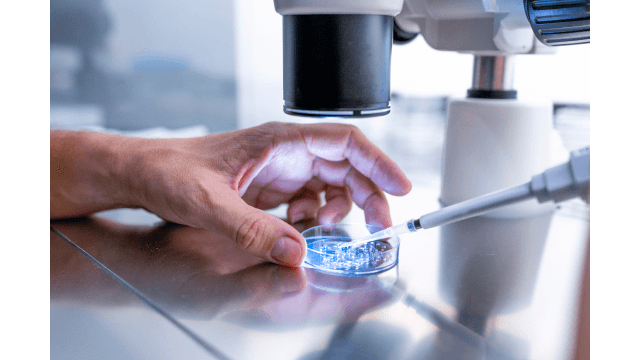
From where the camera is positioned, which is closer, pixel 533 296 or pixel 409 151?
pixel 533 296

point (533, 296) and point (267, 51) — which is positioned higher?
point (267, 51)

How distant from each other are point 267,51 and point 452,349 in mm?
1098

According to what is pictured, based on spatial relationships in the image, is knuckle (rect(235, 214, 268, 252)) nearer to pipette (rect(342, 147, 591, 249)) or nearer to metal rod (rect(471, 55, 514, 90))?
pipette (rect(342, 147, 591, 249))

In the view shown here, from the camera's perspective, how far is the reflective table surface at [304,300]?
0.35 m

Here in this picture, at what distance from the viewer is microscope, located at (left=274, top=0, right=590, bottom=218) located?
388 mm

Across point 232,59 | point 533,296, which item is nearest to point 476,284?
point 533,296

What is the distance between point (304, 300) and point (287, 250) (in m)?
0.06

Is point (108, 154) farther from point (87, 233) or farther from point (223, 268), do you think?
point (223, 268)

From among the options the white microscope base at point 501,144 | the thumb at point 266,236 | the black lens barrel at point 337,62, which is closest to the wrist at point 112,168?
the thumb at point 266,236

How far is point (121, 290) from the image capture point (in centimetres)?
44

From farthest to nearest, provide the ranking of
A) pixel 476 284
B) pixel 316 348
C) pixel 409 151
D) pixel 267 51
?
1. pixel 267 51
2. pixel 409 151
3. pixel 476 284
4. pixel 316 348

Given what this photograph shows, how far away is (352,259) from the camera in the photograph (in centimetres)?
50

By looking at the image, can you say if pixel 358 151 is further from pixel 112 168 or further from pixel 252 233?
pixel 112 168

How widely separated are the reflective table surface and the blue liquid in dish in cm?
1
